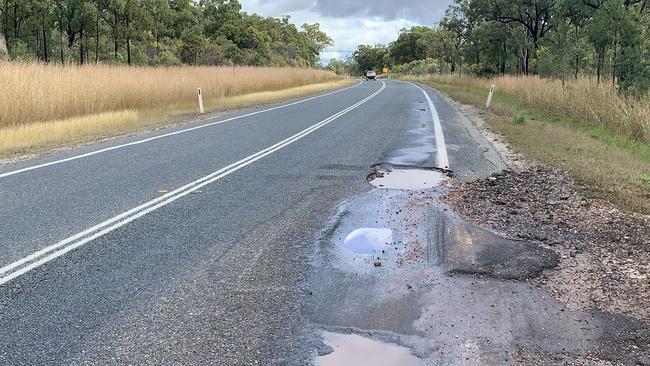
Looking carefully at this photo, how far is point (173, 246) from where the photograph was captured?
494 centimetres

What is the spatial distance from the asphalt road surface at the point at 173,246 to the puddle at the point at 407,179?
31 centimetres

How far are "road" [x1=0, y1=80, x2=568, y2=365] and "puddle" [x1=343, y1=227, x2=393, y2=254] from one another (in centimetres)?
33

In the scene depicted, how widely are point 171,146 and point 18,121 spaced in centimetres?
609

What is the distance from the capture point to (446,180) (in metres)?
7.77

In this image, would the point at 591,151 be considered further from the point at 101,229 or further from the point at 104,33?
the point at 104,33

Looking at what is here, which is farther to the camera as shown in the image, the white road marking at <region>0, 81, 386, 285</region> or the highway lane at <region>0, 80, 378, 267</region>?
the highway lane at <region>0, 80, 378, 267</region>

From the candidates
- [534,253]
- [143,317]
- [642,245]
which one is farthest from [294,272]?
[642,245]

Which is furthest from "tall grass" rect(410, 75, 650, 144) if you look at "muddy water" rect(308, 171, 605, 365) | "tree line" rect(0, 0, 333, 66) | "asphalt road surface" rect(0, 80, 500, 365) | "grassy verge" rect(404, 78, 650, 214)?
"tree line" rect(0, 0, 333, 66)

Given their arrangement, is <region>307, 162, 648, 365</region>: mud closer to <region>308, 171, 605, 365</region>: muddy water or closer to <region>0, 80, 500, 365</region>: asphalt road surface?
<region>308, 171, 605, 365</region>: muddy water

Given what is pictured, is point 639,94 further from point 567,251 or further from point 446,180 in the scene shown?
point 567,251

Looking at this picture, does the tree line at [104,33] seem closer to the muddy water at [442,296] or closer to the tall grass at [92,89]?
the tall grass at [92,89]

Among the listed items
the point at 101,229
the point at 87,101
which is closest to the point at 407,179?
the point at 101,229

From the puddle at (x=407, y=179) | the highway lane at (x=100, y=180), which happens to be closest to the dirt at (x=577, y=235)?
the puddle at (x=407, y=179)

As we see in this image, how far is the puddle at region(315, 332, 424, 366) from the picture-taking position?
3107mm
